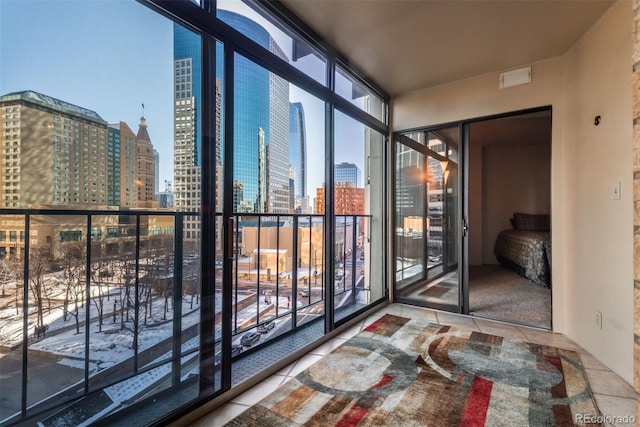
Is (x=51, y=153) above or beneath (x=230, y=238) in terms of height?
above

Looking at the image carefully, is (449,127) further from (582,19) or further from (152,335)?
(152,335)

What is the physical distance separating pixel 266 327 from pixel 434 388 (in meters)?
1.33

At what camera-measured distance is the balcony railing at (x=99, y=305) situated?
3.43 feet

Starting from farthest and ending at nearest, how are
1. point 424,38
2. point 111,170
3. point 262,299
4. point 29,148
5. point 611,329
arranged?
point 262,299 < point 424,38 < point 611,329 < point 111,170 < point 29,148

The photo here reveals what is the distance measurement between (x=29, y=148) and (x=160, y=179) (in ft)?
1.53

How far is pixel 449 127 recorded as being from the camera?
3203 millimetres

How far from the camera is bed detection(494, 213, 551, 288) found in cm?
393

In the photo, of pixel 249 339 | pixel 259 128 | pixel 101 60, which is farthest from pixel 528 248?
pixel 101 60

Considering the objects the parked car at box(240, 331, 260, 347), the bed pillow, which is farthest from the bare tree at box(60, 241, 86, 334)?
the bed pillow

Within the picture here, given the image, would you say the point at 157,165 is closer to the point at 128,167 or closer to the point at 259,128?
the point at 128,167

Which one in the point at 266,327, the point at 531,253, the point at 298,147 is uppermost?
the point at 298,147

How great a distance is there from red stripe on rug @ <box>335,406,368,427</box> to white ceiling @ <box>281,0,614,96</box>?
2.47m

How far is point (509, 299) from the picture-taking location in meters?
3.51

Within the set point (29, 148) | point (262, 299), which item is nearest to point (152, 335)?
point (29, 148)
